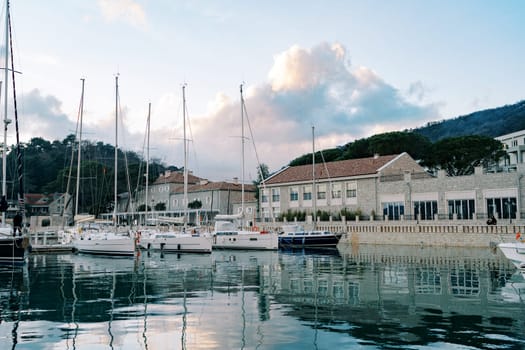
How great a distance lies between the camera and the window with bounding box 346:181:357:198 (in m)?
57.8

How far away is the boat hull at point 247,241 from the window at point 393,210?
51.4 feet

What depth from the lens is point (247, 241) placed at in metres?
44.2

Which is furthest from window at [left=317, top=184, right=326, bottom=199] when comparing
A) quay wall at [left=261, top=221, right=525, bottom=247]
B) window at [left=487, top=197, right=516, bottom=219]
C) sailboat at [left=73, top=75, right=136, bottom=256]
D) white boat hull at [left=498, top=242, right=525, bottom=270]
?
white boat hull at [left=498, top=242, right=525, bottom=270]

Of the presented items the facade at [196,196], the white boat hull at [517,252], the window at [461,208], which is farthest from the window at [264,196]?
the white boat hull at [517,252]

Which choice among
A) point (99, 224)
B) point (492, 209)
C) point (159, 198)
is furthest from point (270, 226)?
point (159, 198)

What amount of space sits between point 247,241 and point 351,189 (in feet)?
61.4

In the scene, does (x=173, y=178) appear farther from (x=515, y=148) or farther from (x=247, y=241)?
(x=515, y=148)

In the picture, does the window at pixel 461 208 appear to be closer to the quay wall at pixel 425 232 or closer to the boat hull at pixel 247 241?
the quay wall at pixel 425 232

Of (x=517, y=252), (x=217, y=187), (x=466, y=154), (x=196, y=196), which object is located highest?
(x=466, y=154)

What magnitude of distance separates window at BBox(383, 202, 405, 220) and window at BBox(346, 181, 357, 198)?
4164 mm

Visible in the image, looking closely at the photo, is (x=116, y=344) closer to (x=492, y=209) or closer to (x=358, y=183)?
(x=492, y=209)

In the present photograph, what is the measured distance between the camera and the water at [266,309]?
10.8 metres

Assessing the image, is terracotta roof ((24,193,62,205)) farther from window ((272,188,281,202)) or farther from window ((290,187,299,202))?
window ((290,187,299,202))

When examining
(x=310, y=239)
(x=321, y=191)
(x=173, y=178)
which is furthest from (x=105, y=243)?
(x=173, y=178)
